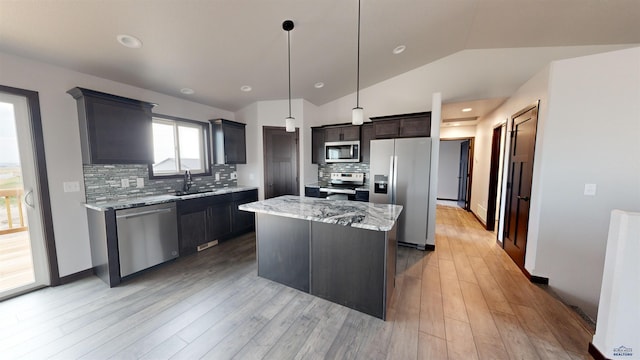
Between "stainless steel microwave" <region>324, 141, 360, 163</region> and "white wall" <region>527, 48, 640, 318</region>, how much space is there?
265 centimetres

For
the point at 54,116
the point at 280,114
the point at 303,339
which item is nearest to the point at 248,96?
the point at 280,114

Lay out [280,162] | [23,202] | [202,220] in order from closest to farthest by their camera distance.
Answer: [23,202] < [202,220] < [280,162]

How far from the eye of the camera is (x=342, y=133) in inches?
178

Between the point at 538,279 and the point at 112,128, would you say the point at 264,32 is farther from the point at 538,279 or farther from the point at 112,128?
the point at 538,279

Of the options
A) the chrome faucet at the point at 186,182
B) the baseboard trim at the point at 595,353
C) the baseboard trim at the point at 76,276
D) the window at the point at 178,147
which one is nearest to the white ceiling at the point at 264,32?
the window at the point at 178,147

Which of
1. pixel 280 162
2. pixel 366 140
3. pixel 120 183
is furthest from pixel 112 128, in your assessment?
pixel 366 140

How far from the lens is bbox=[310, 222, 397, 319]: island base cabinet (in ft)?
6.32

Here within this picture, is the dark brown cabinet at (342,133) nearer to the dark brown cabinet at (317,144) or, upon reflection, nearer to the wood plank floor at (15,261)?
the dark brown cabinet at (317,144)

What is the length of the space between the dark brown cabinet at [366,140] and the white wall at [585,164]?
245 cm

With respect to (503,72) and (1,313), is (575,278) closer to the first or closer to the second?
(503,72)

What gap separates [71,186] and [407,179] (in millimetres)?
4470

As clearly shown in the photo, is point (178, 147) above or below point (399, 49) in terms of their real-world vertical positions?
below

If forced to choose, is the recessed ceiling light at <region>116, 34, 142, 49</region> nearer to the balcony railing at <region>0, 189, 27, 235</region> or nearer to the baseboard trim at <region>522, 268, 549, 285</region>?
the balcony railing at <region>0, 189, 27, 235</region>

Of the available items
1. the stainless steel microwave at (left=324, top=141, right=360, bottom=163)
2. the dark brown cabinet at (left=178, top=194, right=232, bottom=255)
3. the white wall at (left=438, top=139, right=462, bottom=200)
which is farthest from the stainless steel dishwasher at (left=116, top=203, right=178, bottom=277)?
the white wall at (left=438, top=139, right=462, bottom=200)
